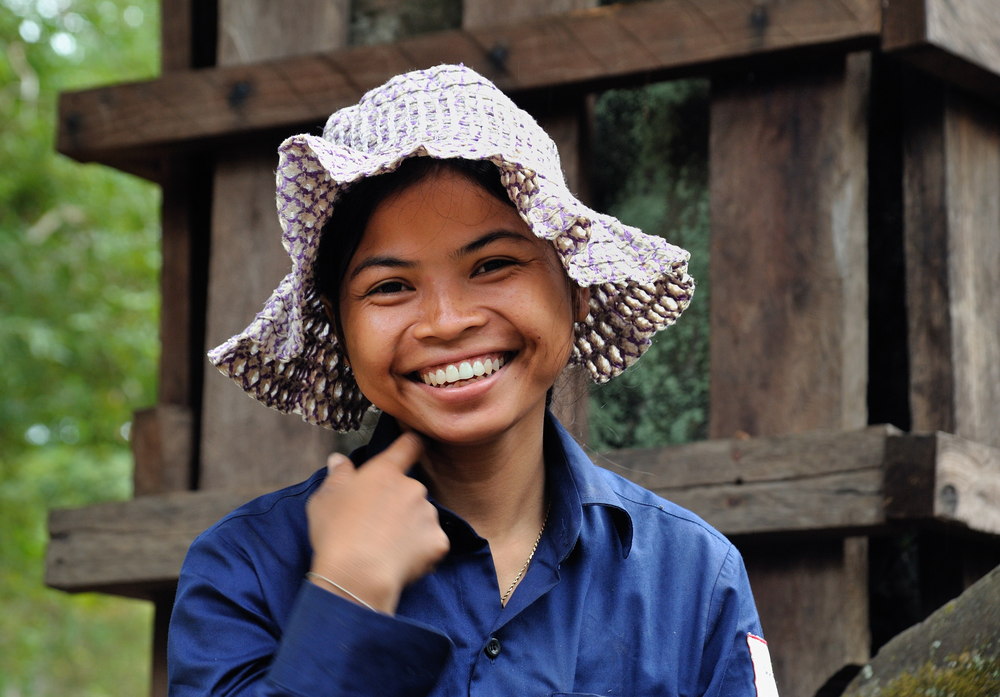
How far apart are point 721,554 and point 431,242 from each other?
0.70 m

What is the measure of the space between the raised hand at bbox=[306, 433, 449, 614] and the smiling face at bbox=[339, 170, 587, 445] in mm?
204

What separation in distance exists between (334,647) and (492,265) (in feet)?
2.18

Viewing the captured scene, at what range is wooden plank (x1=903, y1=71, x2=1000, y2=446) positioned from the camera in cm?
305

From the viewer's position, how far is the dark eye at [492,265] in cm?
206

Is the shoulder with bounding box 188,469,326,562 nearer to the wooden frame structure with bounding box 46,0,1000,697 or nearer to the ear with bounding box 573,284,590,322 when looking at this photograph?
the ear with bounding box 573,284,590,322

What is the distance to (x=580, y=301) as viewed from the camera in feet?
7.48

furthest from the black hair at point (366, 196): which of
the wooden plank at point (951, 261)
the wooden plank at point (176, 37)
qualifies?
the wooden plank at point (176, 37)

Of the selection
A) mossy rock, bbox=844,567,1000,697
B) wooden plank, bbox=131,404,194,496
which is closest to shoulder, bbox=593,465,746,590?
mossy rock, bbox=844,567,1000,697

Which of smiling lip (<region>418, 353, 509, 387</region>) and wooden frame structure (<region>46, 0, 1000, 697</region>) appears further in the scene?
wooden frame structure (<region>46, 0, 1000, 697</region>)

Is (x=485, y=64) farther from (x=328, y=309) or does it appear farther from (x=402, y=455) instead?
(x=402, y=455)

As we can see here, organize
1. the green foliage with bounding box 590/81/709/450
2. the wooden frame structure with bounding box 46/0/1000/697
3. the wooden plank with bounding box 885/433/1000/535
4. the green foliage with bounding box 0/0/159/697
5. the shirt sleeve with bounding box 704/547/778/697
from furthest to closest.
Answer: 1. the green foliage with bounding box 0/0/159/697
2. the green foliage with bounding box 590/81/709/450
3. the wooden frame structure with bounding box 46/0/1000/697
4. the wooden plank with bounding box 885/433/1000/535
5. the shirt sleeve with bounding box 704/547/778/697

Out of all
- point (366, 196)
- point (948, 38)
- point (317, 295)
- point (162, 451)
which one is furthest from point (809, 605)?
point (162, 451)

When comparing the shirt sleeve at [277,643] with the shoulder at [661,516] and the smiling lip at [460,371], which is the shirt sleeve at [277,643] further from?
the shoulder at [661,516]

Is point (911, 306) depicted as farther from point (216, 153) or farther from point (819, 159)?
point (216, 153)
